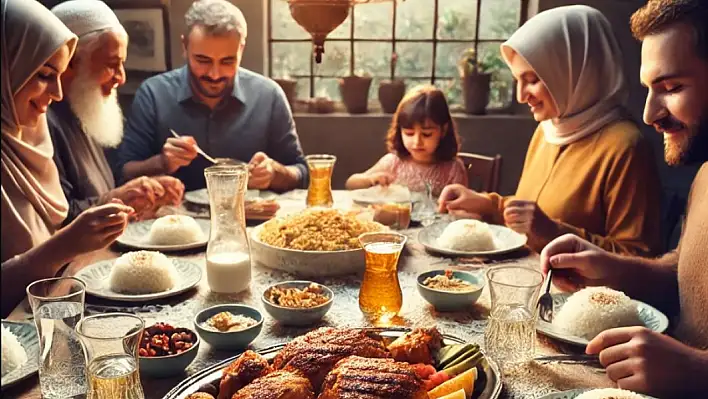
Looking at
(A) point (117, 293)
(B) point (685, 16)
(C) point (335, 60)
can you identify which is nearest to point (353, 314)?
(A) point (117, 293)

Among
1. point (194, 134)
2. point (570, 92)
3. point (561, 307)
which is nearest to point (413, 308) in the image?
point (561, 307)

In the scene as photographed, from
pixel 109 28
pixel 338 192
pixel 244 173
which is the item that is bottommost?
pixel 338 192

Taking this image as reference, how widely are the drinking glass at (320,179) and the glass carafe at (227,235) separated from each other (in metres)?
0.47

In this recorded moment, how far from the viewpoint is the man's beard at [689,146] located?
1.23 metres

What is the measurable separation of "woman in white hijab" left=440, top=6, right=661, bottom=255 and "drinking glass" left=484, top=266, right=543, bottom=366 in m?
0.75

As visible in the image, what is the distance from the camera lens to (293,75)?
3.31m

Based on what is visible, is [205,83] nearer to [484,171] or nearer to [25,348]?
[484,171]

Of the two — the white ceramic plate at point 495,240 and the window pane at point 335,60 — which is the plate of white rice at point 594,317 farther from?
the window pane at point 335,60

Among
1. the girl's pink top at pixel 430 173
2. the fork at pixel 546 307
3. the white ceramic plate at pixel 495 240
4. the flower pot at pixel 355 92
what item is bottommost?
the girl's pink top at pixel 430 173

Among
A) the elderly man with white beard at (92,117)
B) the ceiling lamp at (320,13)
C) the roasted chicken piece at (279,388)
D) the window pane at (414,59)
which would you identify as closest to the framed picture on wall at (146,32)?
the elderly man with white beard at (92,117)

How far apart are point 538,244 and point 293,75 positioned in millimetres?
1991

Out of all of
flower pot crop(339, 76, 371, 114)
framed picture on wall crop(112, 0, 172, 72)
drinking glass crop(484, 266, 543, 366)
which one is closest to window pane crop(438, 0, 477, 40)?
flower pot crop(339, 76, 371, 114)

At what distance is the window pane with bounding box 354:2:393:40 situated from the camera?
3.18 metres

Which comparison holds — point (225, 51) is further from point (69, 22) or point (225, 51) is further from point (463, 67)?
point (463, 67)
